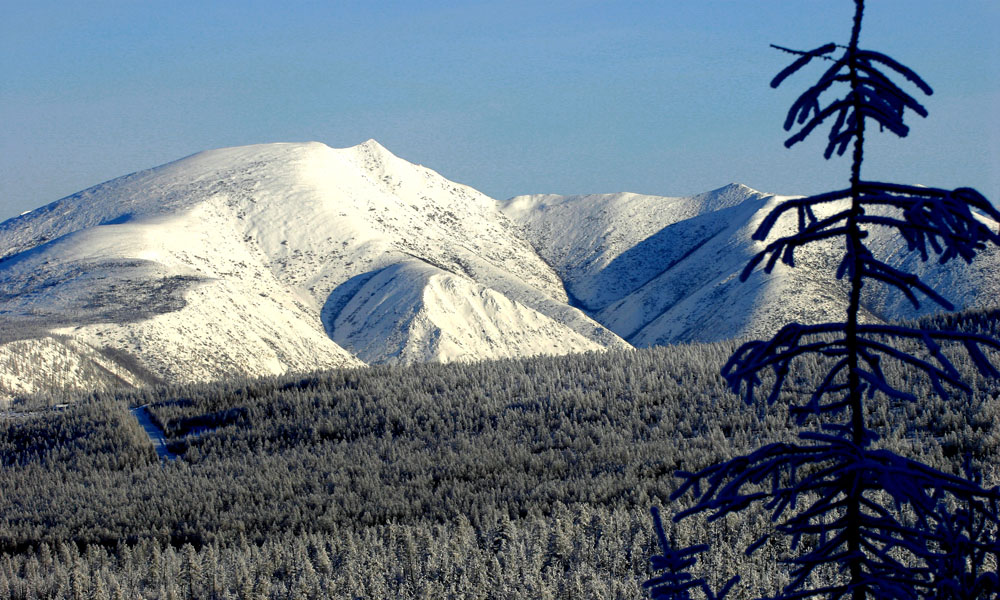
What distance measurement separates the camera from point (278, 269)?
10256cm

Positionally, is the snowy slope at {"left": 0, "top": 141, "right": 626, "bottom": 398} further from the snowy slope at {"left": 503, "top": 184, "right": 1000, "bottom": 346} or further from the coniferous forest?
the coniferous forest

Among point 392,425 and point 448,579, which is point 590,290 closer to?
point 392,425

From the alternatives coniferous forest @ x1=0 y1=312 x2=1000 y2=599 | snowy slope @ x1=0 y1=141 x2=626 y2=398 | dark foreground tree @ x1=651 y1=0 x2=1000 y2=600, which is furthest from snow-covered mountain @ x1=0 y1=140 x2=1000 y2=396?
dark foreground tree @ x1=651 y1=0 x2=1000 y2=600

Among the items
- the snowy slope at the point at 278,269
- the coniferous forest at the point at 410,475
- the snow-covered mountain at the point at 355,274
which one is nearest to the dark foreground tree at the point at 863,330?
the coniferous forest at the point at 410,475

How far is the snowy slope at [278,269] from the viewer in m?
62.1

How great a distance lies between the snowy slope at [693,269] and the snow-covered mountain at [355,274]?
0.34 m

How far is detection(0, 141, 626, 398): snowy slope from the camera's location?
204 feet

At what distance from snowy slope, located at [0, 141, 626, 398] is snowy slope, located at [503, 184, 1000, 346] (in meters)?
7.30

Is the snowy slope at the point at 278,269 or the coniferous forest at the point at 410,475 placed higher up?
the snowy slope at the point at 278,269

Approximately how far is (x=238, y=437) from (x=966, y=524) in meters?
18.2

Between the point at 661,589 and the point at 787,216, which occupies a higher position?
the point at 787,216

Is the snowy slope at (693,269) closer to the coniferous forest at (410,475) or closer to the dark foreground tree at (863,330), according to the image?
the coniferous forest at (410,475)

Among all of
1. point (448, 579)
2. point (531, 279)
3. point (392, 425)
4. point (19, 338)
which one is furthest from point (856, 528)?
point (531, 279)

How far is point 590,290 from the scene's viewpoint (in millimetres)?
125812
